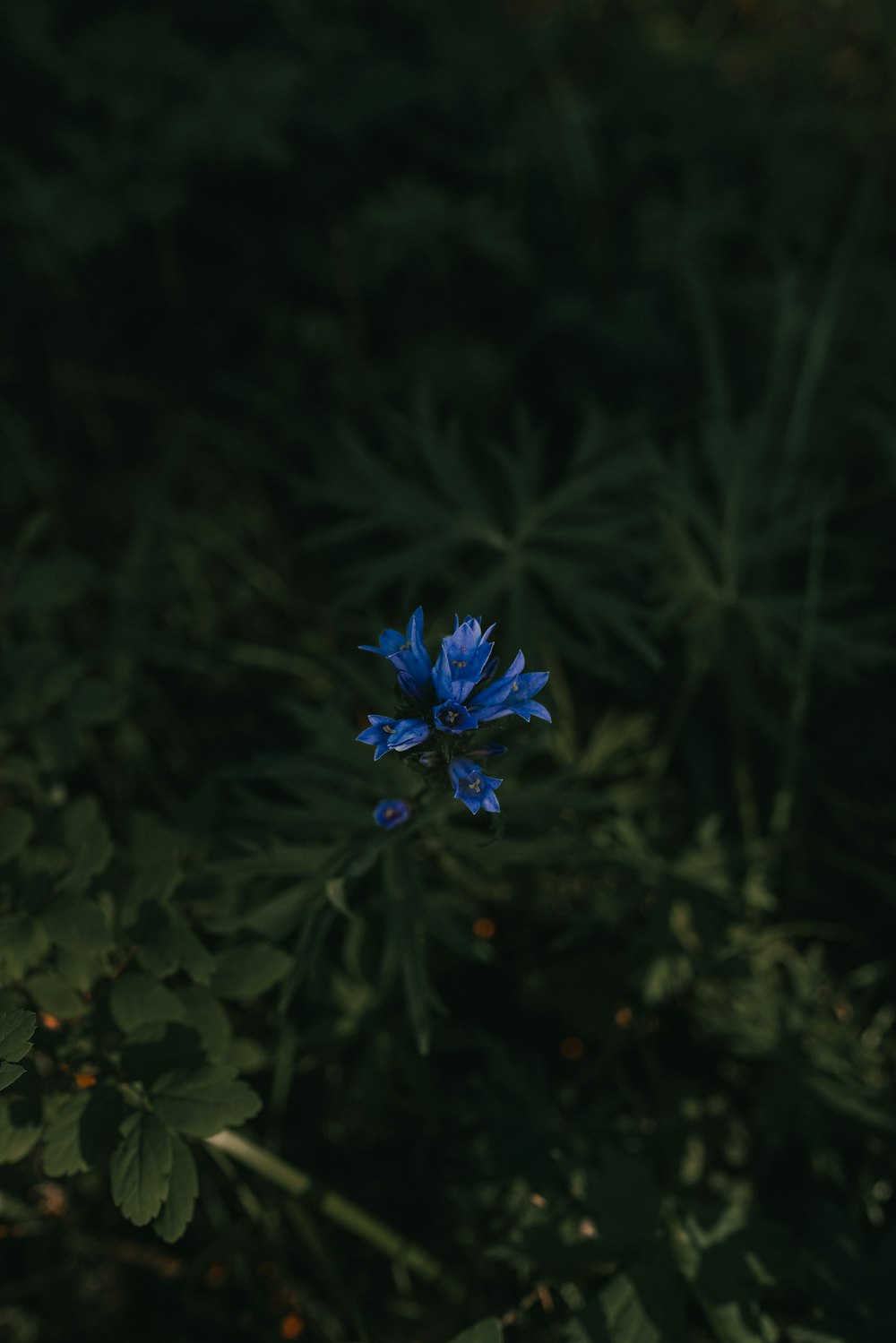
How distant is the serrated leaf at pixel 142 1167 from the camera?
1.60 meters

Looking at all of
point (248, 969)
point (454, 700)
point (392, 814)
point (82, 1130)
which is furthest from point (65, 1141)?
point (454, 700)

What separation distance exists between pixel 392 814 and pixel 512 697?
0.36 metres

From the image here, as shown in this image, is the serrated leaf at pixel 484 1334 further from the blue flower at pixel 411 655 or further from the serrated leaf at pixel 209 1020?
the blue flower at pixel 411 655

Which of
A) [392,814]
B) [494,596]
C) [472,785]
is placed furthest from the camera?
[494,596]

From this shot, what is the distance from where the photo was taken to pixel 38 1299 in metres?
2.41

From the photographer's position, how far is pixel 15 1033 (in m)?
1.57

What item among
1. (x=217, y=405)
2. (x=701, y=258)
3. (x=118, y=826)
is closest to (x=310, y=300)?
(x=217, y=405)

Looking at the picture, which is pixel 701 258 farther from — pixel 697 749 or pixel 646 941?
pixel 646 941

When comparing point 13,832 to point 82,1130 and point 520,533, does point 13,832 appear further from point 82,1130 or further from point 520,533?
point 520,533

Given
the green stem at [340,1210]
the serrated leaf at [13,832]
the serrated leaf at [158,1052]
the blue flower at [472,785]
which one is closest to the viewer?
the blue flower at [472,785]

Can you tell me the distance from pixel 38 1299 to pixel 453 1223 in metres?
1.06

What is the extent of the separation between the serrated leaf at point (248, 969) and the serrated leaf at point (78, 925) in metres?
0.24

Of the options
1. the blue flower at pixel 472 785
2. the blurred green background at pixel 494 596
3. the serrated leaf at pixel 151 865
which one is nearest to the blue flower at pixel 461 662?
the blue flower at pixel 472 785

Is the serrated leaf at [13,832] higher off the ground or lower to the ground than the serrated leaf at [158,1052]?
higher
